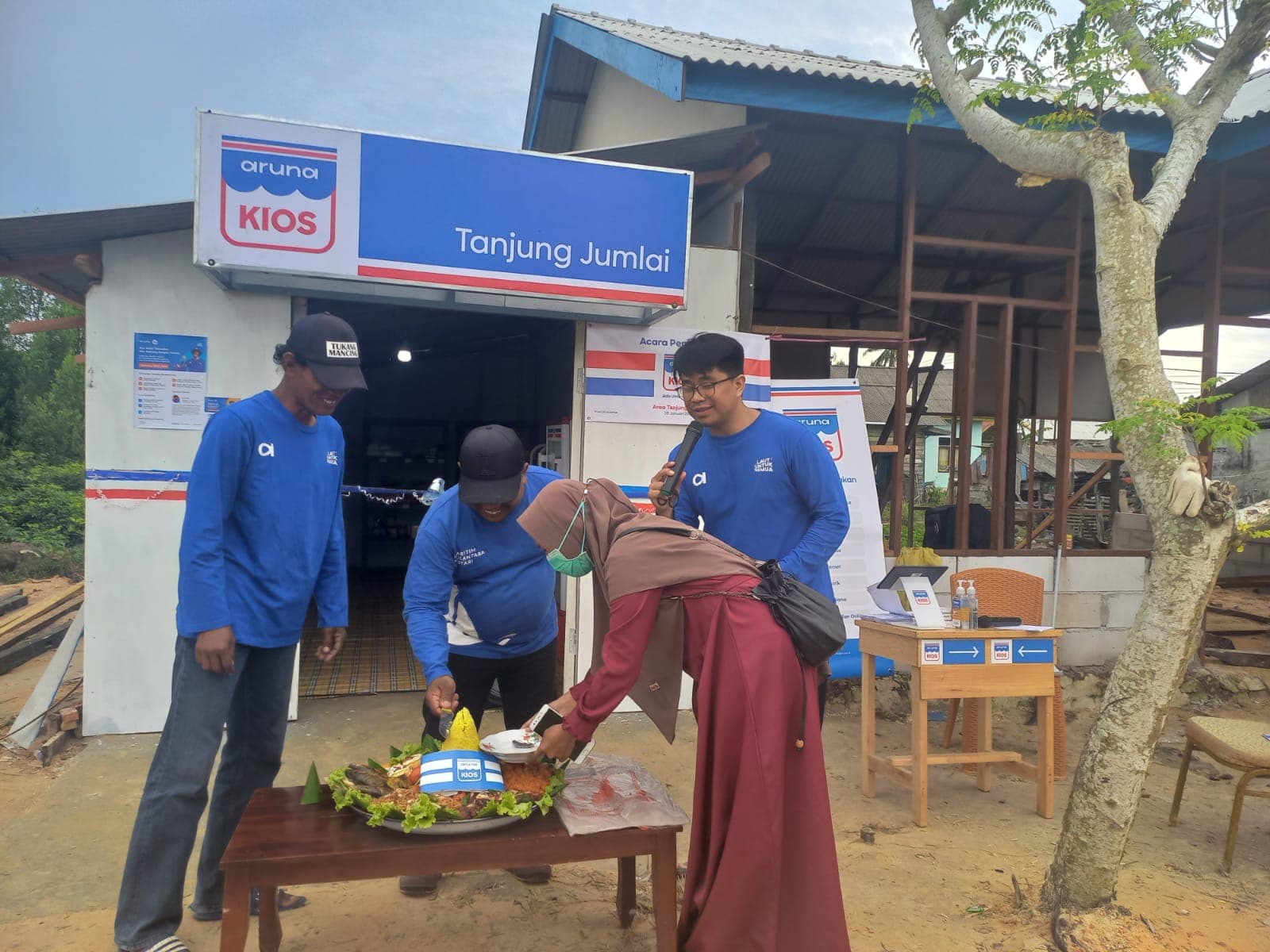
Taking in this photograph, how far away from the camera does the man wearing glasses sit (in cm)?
294

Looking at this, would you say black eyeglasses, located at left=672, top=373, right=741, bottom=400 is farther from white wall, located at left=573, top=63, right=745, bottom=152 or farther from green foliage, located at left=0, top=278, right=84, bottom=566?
green foliage, located at left=0, top=278, right=84, bottom=566

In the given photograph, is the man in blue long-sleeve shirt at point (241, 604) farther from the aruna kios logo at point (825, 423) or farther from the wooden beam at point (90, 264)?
the aruna kios logo at point (825, 423)

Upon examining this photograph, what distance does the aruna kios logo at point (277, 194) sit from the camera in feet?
14.5

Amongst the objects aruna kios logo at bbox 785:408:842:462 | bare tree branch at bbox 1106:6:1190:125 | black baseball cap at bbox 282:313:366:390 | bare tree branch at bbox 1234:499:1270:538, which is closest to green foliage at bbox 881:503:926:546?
aruna kios logo at bbox 785:408:842:462

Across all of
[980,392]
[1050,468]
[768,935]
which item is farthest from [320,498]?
[1050,468]

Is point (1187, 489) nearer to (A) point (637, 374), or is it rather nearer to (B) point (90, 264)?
(A) point (637, 374)

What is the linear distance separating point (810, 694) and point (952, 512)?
25.6 feet

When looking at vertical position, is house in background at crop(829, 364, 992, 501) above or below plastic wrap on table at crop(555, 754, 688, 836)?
above

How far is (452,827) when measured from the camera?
2.25 meters

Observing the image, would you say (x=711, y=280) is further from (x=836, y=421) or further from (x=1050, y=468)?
(x=1050, y=468)

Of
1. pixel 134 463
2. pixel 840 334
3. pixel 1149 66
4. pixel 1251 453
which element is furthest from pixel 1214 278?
pixel 1251 453

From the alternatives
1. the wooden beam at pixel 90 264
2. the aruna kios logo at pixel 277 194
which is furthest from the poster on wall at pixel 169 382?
the aruna kios logo at pixel 277 194

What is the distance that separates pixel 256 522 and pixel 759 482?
1.72 m

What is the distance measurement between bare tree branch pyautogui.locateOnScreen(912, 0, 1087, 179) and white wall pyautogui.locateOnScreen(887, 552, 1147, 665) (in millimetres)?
3559
